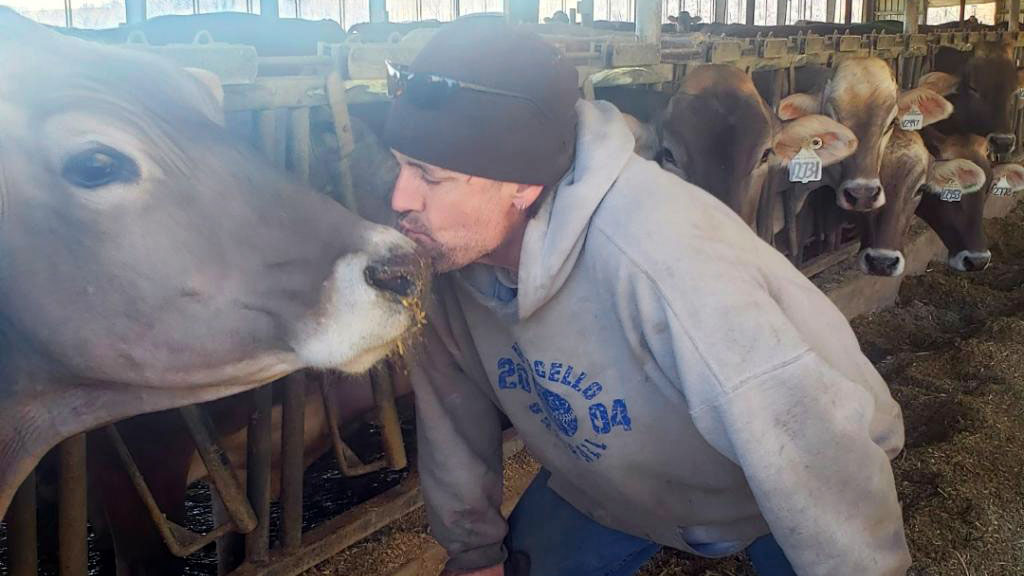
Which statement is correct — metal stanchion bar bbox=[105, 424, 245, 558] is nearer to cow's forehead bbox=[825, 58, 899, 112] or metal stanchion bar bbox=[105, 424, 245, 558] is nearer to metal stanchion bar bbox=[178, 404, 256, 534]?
metal stanchion bar bbox=[178, 404, 256, 534]

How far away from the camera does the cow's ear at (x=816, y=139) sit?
4.70 metres

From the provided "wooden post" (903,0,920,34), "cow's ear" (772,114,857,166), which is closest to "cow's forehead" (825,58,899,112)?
"cow's ear" (772,114,857,166)

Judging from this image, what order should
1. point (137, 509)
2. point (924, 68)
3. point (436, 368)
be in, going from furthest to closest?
point (924, 68), point (137, 509), point (436, 368)

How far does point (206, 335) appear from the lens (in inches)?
59.4

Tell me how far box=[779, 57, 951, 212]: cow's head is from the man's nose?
393 centimetres

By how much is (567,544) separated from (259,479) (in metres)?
0.99

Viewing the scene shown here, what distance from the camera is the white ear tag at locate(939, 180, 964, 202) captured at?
5.86 meters

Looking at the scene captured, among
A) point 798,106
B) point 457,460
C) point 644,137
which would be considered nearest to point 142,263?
point 457,460

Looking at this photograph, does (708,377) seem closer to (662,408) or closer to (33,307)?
(662,408)

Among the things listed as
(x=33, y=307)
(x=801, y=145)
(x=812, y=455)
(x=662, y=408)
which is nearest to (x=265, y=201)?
(x=33, y=307)

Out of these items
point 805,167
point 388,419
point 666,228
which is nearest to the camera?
point 666,228

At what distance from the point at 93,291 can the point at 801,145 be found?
3.89m

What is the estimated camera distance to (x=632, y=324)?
67.9 inches

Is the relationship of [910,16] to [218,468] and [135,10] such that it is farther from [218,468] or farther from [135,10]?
[218,468]
